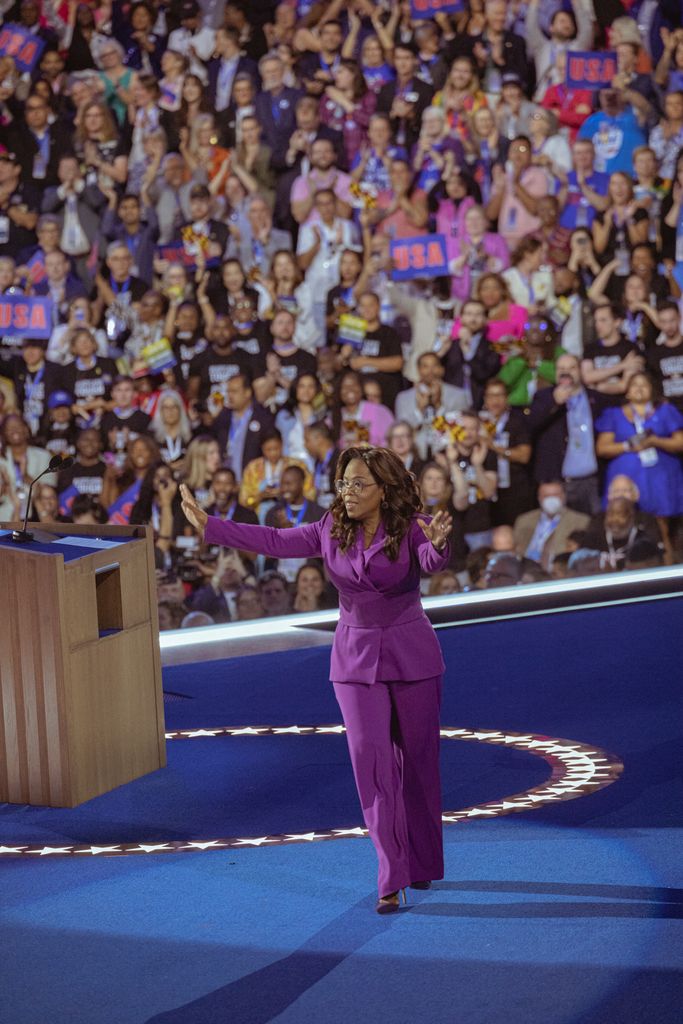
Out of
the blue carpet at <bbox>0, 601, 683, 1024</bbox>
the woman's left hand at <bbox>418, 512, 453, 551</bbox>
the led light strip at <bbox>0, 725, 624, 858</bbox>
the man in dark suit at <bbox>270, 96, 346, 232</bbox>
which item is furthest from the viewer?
the man in dark suit at <bbox>270, 96, 346, 232</bbox>

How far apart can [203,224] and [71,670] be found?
495 cm

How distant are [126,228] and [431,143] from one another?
207 centimetres

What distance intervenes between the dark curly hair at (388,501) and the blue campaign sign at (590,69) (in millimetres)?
6853

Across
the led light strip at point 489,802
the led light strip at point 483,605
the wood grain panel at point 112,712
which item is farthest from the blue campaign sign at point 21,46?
the wood grain panel at point 112,712

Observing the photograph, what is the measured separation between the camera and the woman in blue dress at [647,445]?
10.8 metres

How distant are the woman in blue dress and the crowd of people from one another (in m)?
0.02

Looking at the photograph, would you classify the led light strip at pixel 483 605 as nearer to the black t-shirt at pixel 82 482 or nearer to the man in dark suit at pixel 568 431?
the man in dark suit at pixel 568 431

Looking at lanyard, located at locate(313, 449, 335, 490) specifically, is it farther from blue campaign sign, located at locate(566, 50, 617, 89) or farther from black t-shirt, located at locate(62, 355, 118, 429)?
blue campaign sign, located at locate(566, 50, 617, 89)

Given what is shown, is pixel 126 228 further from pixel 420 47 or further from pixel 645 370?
pixel 645 370

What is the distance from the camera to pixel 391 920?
447 cm

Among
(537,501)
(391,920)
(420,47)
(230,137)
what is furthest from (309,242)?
(391,920)

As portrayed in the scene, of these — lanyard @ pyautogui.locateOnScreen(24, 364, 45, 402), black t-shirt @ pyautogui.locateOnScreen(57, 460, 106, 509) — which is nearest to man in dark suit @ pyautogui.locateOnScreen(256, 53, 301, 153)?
lanyard @ pyautogui.locateOnScreen(24, 364, 45, 402)

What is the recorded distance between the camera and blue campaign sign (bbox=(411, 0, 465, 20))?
1046cm

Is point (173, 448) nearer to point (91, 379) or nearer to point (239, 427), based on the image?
point (239, 427)
